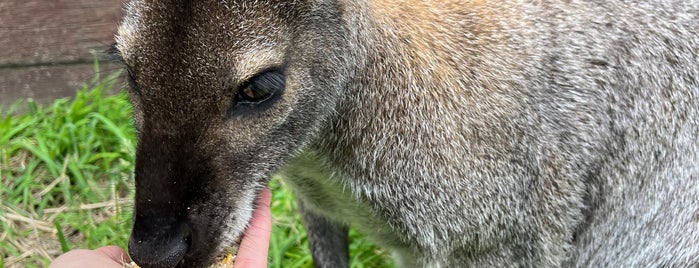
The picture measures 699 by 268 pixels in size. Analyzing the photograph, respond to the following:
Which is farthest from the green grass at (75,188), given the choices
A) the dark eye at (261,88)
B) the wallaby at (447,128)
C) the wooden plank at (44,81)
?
the dark eye at (261,88)

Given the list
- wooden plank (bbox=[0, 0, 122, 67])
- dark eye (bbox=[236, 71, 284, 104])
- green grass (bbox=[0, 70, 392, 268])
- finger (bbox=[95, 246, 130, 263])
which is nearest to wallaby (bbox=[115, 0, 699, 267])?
dark eye (bbox=[236, 71, 284, 104])

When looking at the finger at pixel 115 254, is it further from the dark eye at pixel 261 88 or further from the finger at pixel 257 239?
the dark eye at pixel 261 88

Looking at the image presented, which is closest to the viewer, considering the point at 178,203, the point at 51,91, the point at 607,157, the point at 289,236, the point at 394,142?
the point at 178,203

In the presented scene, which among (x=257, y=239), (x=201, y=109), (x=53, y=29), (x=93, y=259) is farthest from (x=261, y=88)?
(x=53, y=29)

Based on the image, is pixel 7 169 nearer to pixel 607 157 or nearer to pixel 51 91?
pixel 51 91

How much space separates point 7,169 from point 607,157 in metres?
2.97

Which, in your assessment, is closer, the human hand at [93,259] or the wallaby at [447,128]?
the wallaby at [447,128]

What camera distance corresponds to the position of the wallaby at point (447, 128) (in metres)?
2.66

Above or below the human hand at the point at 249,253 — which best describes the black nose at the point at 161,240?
above

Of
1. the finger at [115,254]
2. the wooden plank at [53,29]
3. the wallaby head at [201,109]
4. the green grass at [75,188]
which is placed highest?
the wallaby head at [201,109]

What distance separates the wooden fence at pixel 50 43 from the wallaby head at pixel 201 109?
9.04 feet

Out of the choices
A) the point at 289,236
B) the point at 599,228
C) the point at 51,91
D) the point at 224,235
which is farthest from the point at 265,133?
the point at 51,91

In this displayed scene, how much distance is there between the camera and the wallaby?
2662 millimetres

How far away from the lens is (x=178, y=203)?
260 cm
